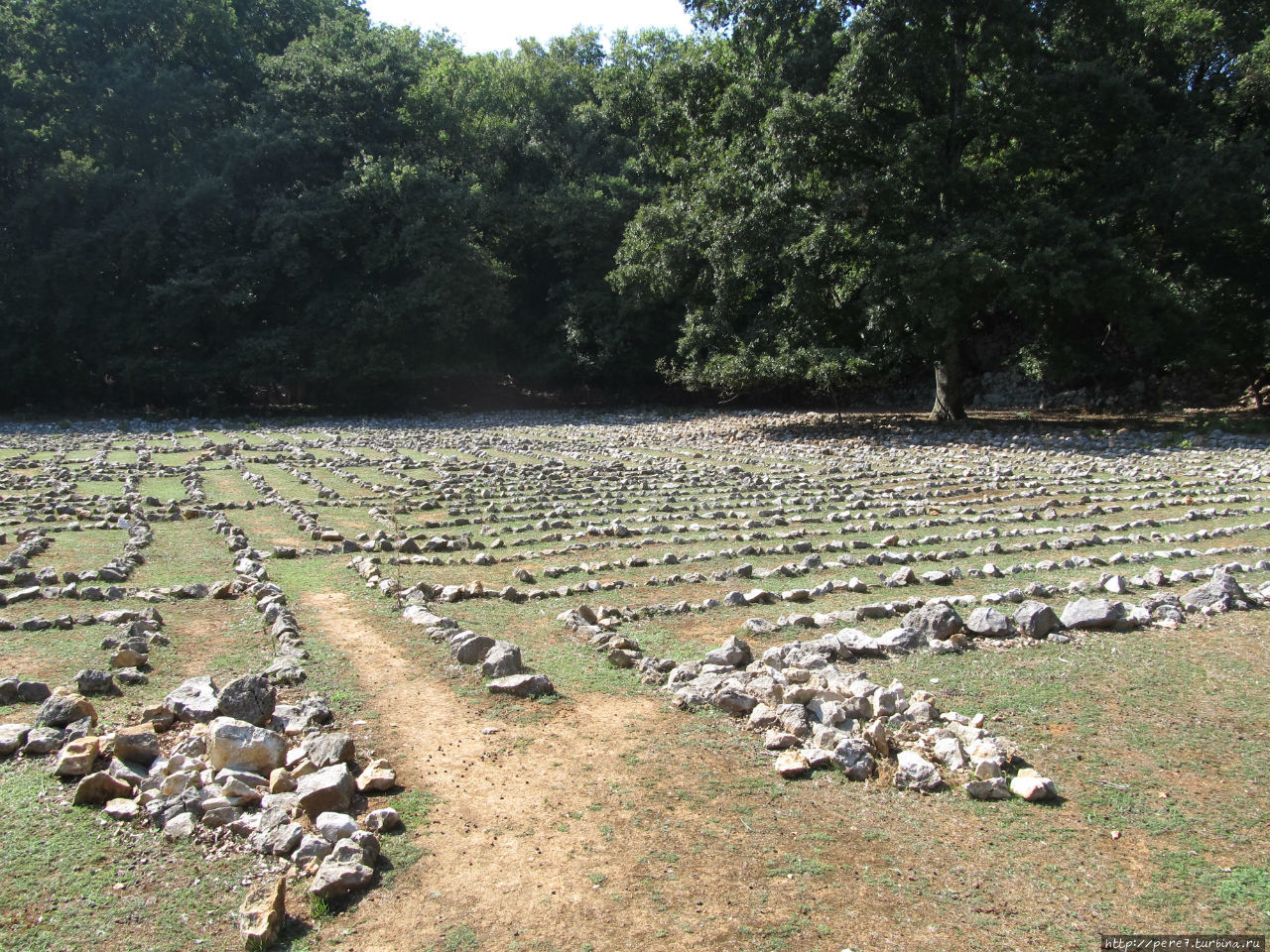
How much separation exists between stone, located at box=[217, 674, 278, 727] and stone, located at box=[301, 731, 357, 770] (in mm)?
424

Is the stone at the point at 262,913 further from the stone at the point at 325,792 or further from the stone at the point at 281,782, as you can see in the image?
the stone at the point at 281,782

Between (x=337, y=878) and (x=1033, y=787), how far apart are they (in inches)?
114

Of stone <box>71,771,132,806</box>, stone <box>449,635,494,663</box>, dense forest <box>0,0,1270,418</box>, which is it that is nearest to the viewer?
stone <box>71,771,132,806</box>

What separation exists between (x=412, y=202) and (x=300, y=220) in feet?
11.1

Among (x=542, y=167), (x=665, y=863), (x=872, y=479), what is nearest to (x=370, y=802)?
(x=665, y=863)

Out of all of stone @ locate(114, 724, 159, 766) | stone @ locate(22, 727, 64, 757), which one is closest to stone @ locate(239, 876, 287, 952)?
stone @ locate(114, 724, 159, 766)

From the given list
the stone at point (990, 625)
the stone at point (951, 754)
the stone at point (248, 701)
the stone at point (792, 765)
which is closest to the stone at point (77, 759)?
the stone at point (248, 701)

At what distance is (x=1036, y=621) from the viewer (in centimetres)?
617

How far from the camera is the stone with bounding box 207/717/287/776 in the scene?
4180 mm

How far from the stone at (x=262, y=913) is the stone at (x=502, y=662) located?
6.88ft

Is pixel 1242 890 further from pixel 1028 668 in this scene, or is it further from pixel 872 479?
pixel 872 479

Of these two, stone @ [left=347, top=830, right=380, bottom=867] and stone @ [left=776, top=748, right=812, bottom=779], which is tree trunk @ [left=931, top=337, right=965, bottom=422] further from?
stone @ [left=347, top=830, right=380, bottom=867]

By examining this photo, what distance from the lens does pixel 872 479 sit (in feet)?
47.8

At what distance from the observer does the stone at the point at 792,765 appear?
171 inches
